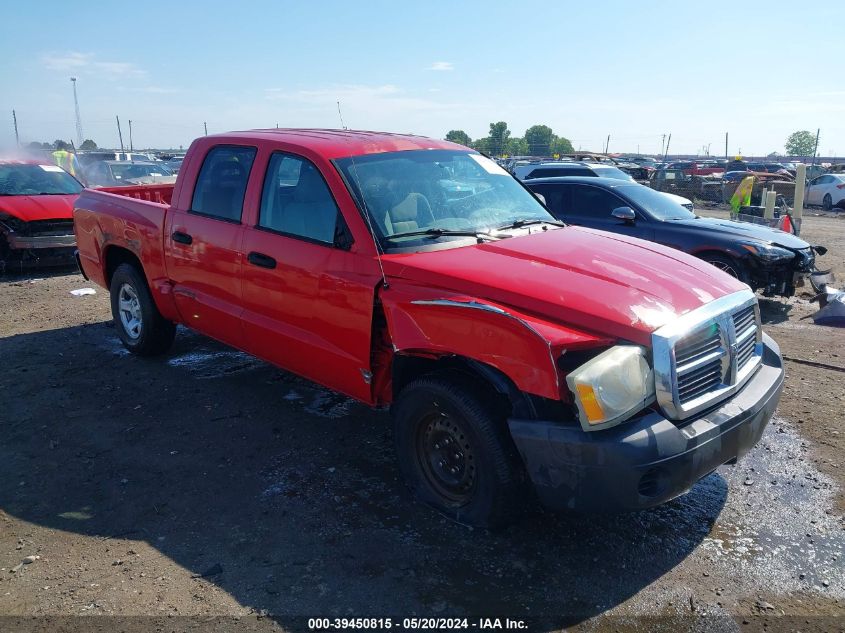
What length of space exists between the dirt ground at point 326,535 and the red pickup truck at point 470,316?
420mm

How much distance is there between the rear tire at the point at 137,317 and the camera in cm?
604

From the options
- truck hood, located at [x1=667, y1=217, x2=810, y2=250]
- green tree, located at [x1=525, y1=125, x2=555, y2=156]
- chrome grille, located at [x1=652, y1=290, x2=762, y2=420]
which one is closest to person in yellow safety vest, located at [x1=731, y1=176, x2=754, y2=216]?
truck hood, located at [x1=667, y1=217, x2=810, y2=250]

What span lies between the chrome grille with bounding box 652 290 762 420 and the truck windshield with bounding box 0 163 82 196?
34.8 feet

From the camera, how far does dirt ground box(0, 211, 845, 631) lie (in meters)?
3.04

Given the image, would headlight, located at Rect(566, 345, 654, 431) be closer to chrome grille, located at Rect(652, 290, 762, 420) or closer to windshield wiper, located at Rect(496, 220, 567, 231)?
chrome grille, located at Rect(652, 290, 762, 420)

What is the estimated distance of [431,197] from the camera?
431 centimetres

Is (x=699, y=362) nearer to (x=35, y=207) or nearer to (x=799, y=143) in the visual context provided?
(x=35, y=207)

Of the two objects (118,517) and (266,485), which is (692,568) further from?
(118,517)

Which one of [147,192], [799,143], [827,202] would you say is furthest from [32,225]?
[799,143]

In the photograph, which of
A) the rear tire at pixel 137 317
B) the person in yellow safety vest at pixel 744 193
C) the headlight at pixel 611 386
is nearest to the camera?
the headlight at pixel 611 386

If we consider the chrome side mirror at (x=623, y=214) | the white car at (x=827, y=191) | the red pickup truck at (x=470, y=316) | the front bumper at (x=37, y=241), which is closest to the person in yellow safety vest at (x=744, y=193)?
the chrome side mirror at (x=623, y=214)

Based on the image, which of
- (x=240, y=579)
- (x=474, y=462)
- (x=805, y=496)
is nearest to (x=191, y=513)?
(x=240, y=579)

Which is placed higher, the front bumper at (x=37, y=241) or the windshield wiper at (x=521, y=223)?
the windshield wiper at (x=521, y=223)

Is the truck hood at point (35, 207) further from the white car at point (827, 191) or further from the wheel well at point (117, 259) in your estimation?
the white car at point (827, 191)
